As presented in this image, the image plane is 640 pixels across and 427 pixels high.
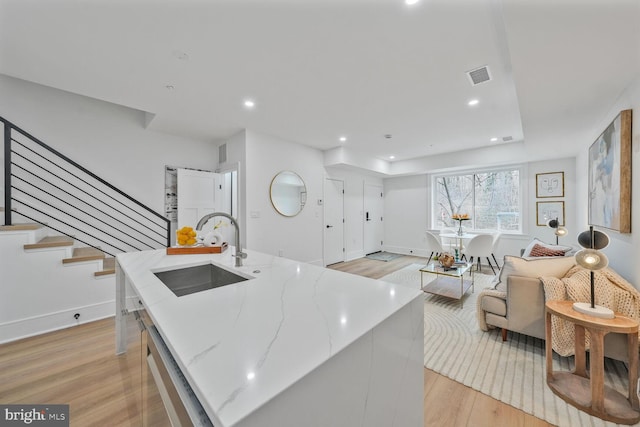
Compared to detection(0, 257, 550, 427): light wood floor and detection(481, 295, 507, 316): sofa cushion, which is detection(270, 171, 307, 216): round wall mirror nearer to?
detection(0, 257, 550, 427): light wood floor

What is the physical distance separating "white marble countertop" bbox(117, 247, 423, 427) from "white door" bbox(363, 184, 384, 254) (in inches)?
204

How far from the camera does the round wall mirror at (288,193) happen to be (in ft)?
14.1

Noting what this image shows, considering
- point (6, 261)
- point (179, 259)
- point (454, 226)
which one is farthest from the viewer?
point (454, 226)

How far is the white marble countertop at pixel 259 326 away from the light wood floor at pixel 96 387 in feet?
2.24

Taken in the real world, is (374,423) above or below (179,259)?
below

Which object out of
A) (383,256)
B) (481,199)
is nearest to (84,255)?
(383,256)

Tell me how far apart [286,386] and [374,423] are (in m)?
0.50

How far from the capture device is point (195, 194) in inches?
163

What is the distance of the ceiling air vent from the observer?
2.27m

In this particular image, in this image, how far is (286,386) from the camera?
1.65 feet

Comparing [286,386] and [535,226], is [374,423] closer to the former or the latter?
[286,386]

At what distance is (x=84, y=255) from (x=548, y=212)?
289 inches

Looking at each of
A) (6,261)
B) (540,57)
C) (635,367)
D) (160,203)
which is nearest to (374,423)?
(635,367)

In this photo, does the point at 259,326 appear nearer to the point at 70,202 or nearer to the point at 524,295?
the point at 524,295
